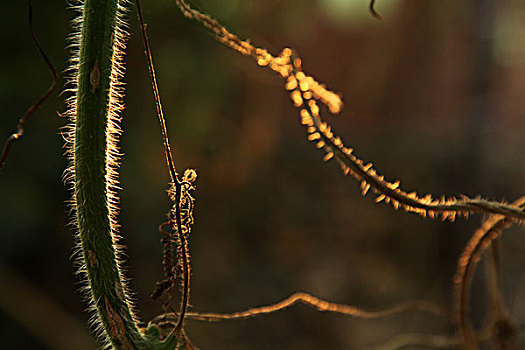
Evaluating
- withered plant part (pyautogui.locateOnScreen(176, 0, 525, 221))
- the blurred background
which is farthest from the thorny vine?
the blurred background

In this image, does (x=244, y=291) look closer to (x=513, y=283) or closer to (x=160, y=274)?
(x=160, y=274)

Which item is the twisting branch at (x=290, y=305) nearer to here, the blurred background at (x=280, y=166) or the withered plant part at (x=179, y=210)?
the withered plant part at (x=179, y=210)

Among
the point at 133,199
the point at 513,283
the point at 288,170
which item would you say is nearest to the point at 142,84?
the point at 133,199

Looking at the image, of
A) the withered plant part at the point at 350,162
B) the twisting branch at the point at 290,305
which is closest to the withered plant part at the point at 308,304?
the twisting branch at the point at 290,305

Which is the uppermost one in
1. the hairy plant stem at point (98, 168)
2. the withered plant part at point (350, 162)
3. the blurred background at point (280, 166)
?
the blurred background at point (280, 166)

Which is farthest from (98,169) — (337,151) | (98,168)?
(337,151)
